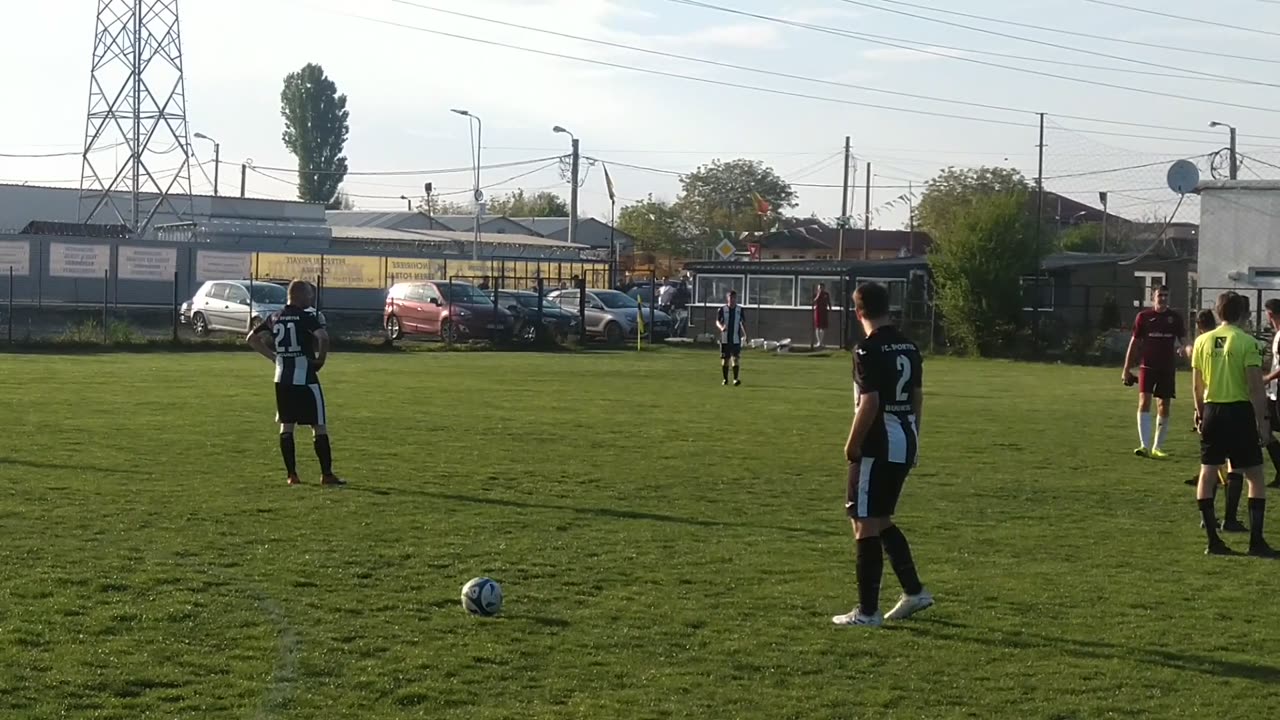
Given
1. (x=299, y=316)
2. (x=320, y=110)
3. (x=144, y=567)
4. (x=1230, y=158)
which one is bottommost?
(x=144, y=567)

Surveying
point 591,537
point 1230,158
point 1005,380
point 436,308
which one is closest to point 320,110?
point 1230,158

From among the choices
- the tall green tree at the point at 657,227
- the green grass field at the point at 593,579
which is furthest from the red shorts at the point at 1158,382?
the tall green tree at the point at 657,227

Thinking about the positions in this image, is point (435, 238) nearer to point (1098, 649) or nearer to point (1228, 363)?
point (1228, 363)

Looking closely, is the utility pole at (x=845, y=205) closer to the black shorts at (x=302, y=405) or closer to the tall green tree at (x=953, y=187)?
the tall green tree at (x=953, y=187)

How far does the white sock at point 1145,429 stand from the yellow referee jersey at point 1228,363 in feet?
20.5

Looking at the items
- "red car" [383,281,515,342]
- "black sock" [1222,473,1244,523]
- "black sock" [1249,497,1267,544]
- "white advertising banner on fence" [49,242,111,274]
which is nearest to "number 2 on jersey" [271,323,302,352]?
"black sock" [1222,473,1244,523]

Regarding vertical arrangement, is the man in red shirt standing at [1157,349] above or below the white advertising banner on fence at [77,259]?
below

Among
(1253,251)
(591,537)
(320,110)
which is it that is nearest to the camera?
(591,537)

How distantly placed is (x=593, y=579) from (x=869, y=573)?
1845mm

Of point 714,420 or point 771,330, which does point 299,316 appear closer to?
point 714,420

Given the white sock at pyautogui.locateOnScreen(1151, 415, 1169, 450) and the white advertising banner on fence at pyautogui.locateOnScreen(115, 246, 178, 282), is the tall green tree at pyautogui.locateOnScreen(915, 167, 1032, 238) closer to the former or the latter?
the white advertising banner on fence at pyautogui.locateOnScreen(115, 246, 178, 282)

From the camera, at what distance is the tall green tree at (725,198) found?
114m

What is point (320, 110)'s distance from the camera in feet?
413

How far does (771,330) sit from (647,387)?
1975 centimetres
